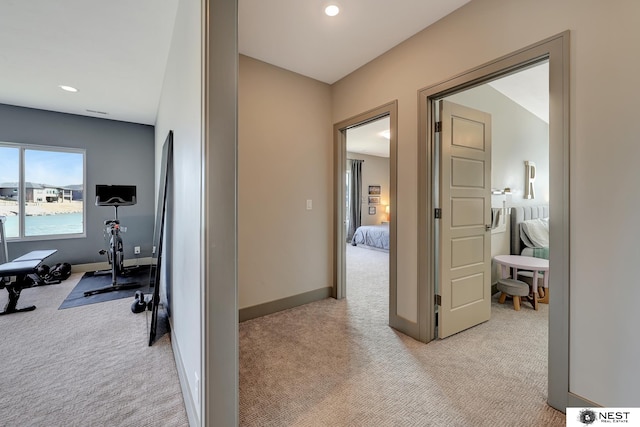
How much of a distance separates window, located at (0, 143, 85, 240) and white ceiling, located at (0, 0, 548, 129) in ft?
3.82

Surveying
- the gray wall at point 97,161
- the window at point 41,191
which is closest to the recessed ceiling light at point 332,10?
the gray wall at point 97,161

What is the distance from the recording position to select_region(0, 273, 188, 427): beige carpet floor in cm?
146

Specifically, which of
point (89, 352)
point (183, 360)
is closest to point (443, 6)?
point (183, 360)

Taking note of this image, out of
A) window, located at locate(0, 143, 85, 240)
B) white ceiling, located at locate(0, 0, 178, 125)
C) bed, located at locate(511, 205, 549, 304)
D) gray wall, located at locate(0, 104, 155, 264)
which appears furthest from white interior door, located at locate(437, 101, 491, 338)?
window, located at locate(0, 143, 85, 240)

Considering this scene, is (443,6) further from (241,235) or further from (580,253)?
(241,235)

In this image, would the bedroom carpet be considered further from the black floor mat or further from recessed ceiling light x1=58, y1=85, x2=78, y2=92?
recessed ceiling light x1=58, y1=85, x2=78, y2=92

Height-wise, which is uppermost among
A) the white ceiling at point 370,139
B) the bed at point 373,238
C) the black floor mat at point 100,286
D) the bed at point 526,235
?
the white ceiling at point 370,139

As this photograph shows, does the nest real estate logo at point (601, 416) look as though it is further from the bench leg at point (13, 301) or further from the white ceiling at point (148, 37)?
the bench leg at point (13, 301)

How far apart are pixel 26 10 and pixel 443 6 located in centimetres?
308

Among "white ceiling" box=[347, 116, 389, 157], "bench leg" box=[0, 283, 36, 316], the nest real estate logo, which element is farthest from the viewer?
"white ceiling" box=[347, 116, 389, 157]

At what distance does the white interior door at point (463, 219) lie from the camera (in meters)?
2.21

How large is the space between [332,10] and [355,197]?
6.04 m

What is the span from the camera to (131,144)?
15.4 ft

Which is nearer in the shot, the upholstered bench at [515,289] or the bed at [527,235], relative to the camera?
the upholstered bench at [515,289]
